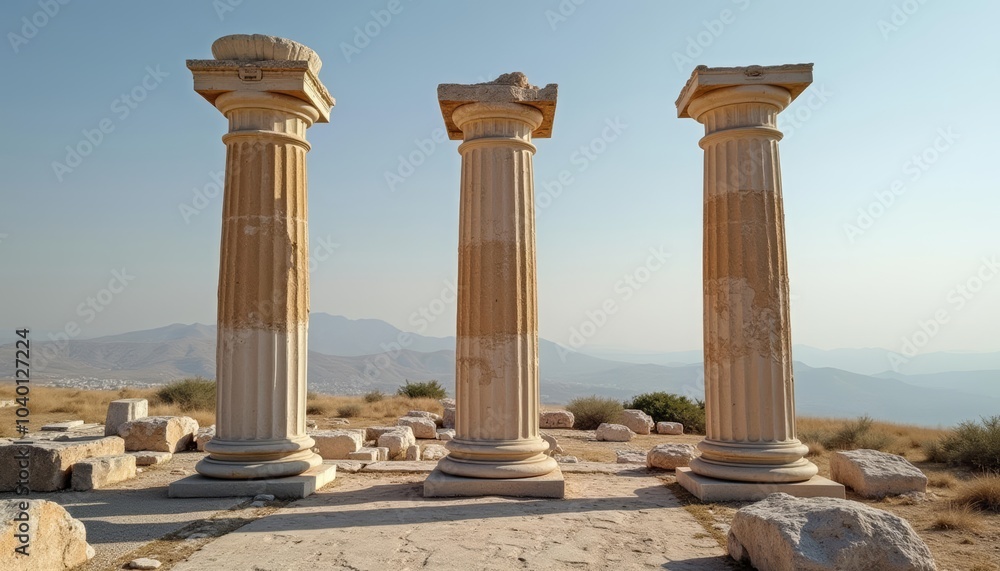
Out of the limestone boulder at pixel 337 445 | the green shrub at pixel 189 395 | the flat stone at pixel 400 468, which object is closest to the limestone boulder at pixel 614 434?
the limestone boulder at pixel 337 445

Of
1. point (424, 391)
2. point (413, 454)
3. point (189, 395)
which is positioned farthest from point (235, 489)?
point (424, 391)

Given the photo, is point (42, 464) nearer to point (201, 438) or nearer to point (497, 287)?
point (201, 438)

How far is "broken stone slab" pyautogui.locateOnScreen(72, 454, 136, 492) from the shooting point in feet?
32.0

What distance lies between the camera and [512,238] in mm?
9469

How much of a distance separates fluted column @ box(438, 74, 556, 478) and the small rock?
403 centimetres

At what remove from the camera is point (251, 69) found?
9.48m

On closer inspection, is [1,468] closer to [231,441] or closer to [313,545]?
[231,441]

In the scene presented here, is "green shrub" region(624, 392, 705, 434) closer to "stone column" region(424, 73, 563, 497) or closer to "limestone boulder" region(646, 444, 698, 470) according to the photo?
"limestone boulder" region(646, 444, 698, 470)

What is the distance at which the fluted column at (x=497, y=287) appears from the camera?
30.4ft

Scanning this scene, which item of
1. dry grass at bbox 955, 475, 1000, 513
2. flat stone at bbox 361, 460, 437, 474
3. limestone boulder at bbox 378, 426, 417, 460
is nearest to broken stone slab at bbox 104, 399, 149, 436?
limestone boulder at bbox 378, 426, 417, 460

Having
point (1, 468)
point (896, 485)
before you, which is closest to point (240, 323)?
point (1, 468)

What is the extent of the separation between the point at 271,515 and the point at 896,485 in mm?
8391

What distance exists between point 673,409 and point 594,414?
10.6 feet

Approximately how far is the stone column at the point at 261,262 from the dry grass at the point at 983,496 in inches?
348
